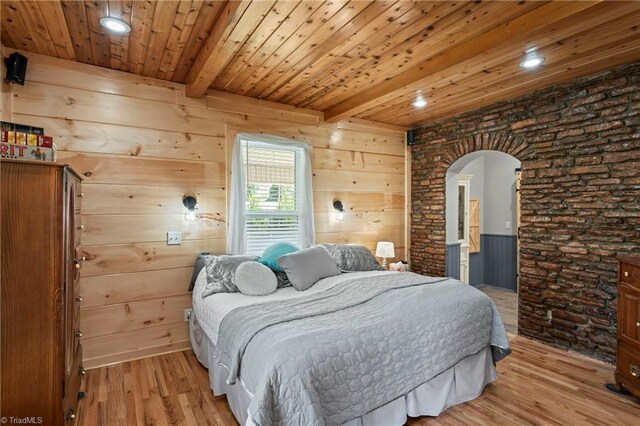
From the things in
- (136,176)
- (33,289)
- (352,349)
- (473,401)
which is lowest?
(473,401)

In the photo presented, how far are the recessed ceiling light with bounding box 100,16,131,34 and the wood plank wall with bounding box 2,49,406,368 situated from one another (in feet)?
2.76

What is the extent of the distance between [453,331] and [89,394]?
8.86 ft

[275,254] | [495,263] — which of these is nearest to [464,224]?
[495,263]

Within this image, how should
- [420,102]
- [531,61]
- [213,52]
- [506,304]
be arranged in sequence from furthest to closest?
[506,304] < [420,102] < [531,61] < [213,52]

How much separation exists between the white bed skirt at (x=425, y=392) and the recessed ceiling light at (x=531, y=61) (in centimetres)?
231

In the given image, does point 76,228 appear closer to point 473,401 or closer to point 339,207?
point 339,207

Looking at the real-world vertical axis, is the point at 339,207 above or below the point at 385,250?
above

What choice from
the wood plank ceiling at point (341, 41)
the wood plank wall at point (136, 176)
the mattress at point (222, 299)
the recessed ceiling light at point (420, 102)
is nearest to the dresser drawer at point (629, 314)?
the wood plank ceiling at point (341, 41)

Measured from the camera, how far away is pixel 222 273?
2904mm

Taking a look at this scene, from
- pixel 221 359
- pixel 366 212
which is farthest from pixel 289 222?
pixel 221 359

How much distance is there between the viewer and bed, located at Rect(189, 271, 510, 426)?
1.64m

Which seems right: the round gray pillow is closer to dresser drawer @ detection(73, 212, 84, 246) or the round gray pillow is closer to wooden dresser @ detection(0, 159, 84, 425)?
dresser drawer @ detection(73, 212, 84, 246)

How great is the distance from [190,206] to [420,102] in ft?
8.93

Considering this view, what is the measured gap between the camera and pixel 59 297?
5.32 ft
